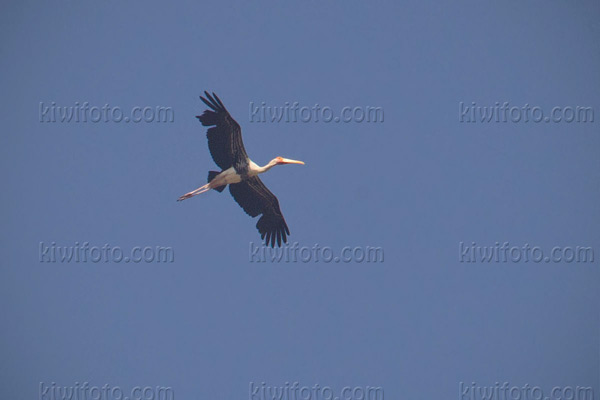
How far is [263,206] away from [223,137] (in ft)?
8.07

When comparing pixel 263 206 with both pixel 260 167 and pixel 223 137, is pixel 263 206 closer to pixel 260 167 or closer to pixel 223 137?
pixel 260 167

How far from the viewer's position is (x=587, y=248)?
2244 cm

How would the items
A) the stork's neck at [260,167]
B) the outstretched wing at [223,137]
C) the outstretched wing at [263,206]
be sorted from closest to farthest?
1. the outstretched wing at [223,137]
2. the stork's neck at [260,167]
3. the outstretched wing at [263,206]

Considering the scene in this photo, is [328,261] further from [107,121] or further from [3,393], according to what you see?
[3,393]

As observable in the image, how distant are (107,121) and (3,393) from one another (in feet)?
35.2

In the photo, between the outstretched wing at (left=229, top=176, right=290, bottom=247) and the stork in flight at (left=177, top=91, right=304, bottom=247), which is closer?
the stork in flight at (left=177, top=91, right=304, bottom=247)

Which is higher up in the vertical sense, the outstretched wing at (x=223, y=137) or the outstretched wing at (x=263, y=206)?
the outstretched wing at (x=223, y=137)

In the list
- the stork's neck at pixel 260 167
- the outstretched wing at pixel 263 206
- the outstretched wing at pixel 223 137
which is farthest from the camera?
the outstretched wing at pixel 263 206

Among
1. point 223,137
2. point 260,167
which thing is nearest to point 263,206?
point 260,167

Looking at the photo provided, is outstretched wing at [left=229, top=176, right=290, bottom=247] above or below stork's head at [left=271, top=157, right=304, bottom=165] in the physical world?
below

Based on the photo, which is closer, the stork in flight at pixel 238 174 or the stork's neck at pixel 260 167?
the stork in flight at pixel 238 174

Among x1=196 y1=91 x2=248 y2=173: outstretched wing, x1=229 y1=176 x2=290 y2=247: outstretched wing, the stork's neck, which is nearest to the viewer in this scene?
x1=196 y1=91 x2=248 y2=173: outstretched wing

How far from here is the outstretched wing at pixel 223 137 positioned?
729 inches

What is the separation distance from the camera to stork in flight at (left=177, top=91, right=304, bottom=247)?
18641 mm
